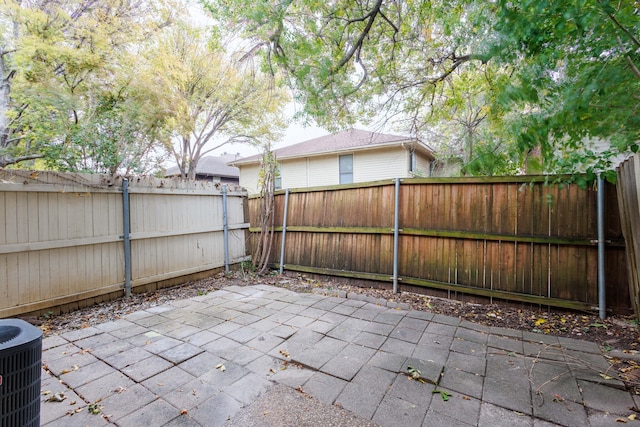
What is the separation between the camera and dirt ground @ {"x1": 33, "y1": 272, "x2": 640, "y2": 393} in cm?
246

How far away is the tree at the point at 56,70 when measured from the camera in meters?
6.89

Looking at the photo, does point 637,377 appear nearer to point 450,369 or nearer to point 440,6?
point 450,369

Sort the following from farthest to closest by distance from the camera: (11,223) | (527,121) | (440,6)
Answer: (440,6) < (11,223) < (527,121)

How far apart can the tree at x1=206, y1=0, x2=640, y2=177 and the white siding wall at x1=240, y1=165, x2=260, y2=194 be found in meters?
8.52

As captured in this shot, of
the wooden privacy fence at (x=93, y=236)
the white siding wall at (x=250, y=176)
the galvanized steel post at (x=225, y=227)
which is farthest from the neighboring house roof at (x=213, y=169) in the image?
the wooden privacy fence at (x=93, y=236)

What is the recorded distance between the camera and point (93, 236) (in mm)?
3584

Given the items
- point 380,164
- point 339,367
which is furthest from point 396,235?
point 380,164

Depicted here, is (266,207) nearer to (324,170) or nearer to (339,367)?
(339,367)

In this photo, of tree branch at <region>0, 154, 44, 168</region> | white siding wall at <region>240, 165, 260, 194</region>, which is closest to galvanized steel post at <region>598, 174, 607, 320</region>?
tree branch at <region>0, 154, 44, 168</region>

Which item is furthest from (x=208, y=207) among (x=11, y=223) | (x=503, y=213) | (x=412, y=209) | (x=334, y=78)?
(x=503, y=213)

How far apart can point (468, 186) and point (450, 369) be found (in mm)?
2327

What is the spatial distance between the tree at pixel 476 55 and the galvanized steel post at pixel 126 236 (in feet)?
8.63

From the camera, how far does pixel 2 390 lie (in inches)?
44.5

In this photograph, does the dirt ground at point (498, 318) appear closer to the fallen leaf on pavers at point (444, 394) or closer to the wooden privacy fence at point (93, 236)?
the wooden privacy fence at point (93, 236)
